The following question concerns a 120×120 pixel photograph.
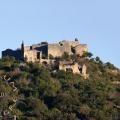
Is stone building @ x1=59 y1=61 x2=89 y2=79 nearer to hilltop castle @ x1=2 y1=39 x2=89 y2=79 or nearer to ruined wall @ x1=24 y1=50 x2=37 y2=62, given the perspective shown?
hilltop castle @ x1=2 y1=39 x2=89 y2=79

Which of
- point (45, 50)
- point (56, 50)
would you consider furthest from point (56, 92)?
point (45, 50)

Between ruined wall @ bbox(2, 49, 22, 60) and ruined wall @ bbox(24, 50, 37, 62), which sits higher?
ruined wall @ bbox(2, 49, 22, 60)

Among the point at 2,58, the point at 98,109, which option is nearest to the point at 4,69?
the point at 2,58

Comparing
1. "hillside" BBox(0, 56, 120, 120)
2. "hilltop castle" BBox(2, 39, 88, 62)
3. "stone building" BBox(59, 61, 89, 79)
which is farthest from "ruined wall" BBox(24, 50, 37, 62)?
"stone building" BBox(59, 61, 89, 79)

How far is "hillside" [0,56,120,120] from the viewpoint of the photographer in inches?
4114

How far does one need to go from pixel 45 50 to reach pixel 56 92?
685cm

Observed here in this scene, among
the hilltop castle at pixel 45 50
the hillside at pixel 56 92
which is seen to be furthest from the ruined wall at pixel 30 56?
the hillside at pixel 56 92

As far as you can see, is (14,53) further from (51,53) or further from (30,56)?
(51,53)

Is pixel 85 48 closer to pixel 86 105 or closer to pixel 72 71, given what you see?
pixel 72 71

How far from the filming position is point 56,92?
10906 cm

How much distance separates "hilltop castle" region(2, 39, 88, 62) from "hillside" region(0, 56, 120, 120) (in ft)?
2.20

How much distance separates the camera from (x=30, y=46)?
115375 mm

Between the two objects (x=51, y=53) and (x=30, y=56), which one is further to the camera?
(x=51, y=53)

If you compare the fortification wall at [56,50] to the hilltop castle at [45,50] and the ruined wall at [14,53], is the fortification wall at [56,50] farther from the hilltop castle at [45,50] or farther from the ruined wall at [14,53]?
the ruined wall at [14,53]
